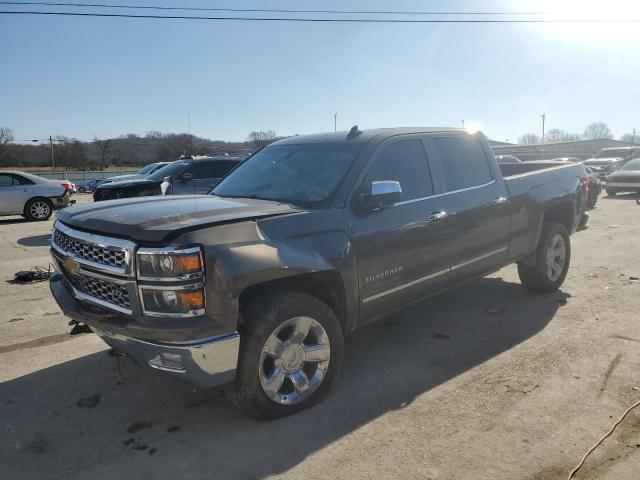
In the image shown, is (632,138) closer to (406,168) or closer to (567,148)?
(567,148)

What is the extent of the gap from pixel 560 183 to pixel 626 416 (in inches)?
134

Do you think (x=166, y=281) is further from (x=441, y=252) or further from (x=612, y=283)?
(x=612, y=283)

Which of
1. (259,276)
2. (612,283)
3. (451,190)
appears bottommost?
(612,283)

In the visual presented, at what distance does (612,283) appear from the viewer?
653 centimetres

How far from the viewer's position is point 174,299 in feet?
9.46

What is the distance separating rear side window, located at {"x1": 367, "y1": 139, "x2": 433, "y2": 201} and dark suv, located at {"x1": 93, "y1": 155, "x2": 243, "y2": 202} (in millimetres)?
7474

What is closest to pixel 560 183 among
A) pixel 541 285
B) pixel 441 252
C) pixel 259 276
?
pixel 541 285

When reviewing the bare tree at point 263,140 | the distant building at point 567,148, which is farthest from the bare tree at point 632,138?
the bare tree at point 263,140

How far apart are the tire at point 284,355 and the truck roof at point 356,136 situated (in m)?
1.54

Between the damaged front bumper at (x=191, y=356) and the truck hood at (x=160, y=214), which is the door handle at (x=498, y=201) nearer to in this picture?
the truck hood at (x=160, y=214)

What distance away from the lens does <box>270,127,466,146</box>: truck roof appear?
4.27m

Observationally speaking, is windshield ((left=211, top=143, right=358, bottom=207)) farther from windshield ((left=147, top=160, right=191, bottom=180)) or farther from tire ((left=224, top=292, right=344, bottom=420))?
windshield ((left=147, top=160, right=191, bottom=180))

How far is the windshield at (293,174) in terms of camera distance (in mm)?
3912

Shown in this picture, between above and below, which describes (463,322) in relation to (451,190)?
below
